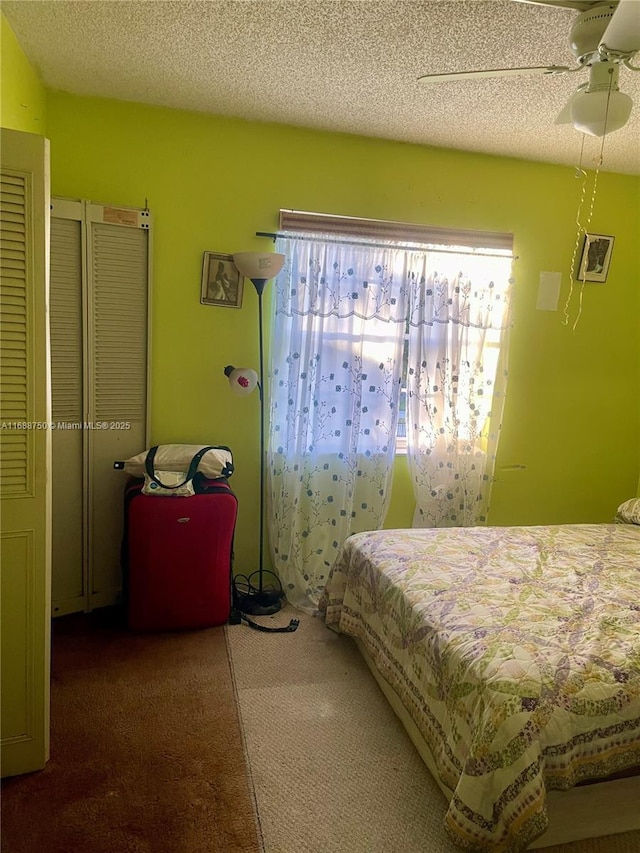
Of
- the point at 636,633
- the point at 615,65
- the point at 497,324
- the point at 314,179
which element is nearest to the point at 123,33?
the point at 314,179

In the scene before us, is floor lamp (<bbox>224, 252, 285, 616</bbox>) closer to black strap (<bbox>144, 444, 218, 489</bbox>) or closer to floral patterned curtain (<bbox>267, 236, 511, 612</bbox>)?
floral patterned curtain (<bbox>267, 236, 511, 612</bbox>)

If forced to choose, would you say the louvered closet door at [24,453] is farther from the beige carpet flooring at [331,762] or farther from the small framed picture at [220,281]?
the small framed picture at [220,281]

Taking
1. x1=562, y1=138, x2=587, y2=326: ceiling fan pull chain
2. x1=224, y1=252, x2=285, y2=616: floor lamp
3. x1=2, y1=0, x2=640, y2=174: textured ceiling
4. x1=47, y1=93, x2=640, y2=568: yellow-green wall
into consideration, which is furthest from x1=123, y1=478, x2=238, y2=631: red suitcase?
x1=562, y1=138, x2=587, y2=326: ceiling fan pull chain

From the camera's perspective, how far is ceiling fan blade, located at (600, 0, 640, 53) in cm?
138

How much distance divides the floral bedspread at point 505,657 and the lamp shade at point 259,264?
1.43 meters

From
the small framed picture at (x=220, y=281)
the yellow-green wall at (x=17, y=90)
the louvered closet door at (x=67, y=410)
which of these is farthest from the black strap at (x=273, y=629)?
the yellow-green wall at (x=17, y=90)

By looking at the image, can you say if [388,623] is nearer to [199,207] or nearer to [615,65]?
[615,65]

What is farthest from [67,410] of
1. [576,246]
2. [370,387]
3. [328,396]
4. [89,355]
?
[576,246]

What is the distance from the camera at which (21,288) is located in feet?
5.52

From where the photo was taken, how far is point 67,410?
2.77 meters

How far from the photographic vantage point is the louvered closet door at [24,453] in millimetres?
1666

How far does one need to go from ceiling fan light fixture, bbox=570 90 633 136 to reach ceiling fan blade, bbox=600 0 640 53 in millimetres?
141

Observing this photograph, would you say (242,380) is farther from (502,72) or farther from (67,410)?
(502,72)

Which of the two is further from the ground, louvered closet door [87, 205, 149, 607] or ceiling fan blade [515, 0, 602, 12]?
ceiling fan blade [515, 0, 602, 12]
